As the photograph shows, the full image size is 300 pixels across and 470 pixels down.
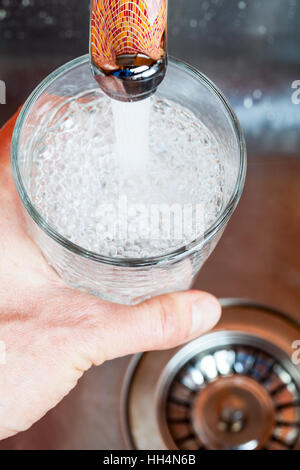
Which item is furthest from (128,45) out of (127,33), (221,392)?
(221,392)

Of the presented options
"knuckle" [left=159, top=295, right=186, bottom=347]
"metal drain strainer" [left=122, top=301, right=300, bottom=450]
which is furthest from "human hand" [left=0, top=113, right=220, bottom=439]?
"metal drain strainer" [left=122, top=301, right=300, bottom=450]

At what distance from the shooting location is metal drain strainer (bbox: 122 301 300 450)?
64 centimetres

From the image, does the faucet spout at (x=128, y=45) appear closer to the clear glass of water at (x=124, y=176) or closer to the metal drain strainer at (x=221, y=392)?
the clear glass of water at (x=124, y=176)

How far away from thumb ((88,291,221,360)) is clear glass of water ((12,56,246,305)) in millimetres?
16

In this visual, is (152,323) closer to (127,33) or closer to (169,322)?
(169,322)

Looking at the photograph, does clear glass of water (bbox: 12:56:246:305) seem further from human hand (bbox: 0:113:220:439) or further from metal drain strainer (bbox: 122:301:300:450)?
metal drain strainer (bbox: 122:301:300:450)

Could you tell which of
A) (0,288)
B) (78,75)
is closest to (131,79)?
(78,75)

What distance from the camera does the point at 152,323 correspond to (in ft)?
1.68
